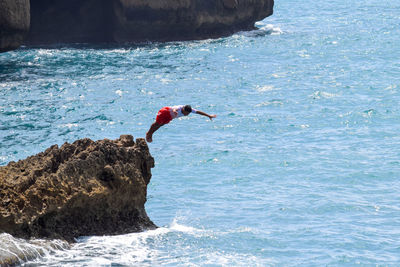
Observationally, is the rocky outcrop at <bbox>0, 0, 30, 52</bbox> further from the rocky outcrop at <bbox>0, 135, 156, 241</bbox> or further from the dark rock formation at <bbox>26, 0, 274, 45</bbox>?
the rocky outcrop at <bbox>0, 135, 156, 241</bbox>

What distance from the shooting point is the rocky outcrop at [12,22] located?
95.5 ft

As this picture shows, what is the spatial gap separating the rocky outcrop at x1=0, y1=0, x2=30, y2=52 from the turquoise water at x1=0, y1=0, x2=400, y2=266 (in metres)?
1.58

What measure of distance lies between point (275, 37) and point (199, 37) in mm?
4914

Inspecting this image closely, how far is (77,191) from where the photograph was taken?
12.3 m

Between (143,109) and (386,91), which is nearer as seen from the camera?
(143,109)

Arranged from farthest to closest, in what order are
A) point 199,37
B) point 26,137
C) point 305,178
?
point 199,37 → point 26,137 → point 305,178

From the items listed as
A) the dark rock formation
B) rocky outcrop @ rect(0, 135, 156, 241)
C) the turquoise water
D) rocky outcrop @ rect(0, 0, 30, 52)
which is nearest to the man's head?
the turquoise water

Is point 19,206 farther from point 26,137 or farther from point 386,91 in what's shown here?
point 386,91

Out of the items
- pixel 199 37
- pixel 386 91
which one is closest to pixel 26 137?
pixel 386 91

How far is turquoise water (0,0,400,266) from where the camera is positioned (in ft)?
47.7

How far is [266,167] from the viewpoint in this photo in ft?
67.1

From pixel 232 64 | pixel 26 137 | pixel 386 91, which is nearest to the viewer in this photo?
pixel 26 137

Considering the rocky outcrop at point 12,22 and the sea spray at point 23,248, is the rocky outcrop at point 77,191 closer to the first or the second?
the sea spray at point 23,248

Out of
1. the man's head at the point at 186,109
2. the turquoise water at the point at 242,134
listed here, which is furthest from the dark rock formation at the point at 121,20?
the man's head at the point at 186,109
